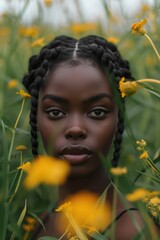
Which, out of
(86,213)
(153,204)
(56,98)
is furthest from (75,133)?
(86,213)

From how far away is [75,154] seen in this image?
1284 mm

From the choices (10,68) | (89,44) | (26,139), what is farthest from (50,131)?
(10,68)

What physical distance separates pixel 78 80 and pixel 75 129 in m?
0.12

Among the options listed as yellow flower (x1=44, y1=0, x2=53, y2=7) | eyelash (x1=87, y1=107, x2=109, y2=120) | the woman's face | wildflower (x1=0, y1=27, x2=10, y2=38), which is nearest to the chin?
the woman's face

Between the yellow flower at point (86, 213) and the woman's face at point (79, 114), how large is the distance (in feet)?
0.33

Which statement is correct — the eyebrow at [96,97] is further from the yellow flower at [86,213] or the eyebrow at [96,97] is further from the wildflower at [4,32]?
the wildflower at [4,32]

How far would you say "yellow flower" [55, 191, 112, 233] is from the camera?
74cm

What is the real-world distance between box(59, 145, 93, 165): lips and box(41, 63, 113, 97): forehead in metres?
0.12

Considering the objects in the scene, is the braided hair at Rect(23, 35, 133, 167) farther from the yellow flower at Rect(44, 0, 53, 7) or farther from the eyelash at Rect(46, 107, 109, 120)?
the yellow flower at Rect(44, 0, 53, 7)

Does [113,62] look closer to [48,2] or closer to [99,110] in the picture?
[99,110]

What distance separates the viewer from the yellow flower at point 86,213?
74cm

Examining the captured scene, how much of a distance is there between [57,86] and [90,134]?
0.13m

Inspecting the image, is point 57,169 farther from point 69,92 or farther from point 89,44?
point 89,44

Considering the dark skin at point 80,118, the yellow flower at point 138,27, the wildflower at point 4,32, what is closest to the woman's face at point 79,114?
the dark skin at point 80,118
